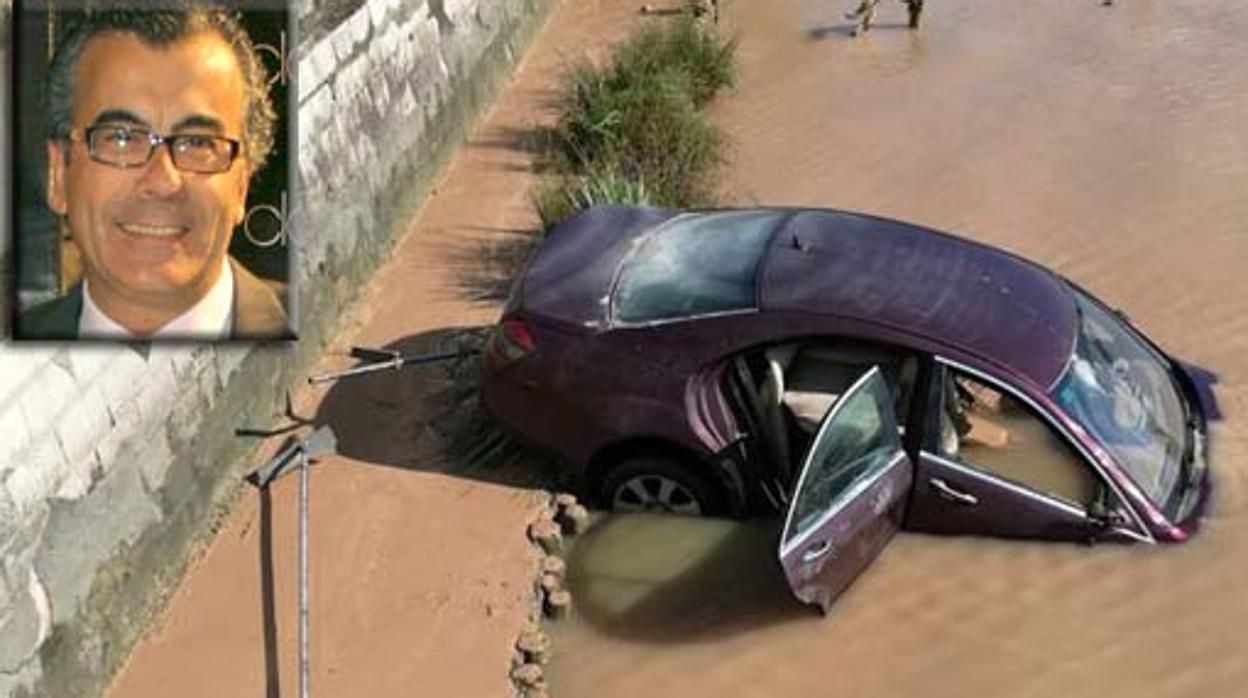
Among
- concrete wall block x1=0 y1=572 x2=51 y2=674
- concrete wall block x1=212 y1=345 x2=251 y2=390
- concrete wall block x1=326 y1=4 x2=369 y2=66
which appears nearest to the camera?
concrete wall block x1=0 y1=572 x2=51 y2=674

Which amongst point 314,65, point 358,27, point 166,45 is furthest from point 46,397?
point 358,27

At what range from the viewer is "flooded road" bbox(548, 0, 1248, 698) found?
6383mm

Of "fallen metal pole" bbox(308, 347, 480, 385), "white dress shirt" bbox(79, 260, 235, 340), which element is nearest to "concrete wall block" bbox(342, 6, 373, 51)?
"fallen metal pole" bbox(308, 347, 480, 385)

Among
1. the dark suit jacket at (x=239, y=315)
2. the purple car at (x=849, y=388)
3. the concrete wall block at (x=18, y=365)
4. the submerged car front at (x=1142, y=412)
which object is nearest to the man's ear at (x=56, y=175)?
the dark suit jacket at (x=239, y=315)

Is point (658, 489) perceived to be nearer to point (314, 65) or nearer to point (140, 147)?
point (140, 147)

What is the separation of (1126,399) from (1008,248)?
11.2 feet

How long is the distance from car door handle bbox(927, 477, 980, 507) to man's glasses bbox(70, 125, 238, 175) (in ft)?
11.6

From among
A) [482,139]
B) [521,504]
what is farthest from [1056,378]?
[482,139]

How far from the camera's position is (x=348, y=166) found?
9172 millimetres

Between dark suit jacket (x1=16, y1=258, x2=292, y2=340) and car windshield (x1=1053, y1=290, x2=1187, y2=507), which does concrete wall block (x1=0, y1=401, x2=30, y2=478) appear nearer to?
dark suit jacket (x1=16, y1=258, x2=292, y2=340)

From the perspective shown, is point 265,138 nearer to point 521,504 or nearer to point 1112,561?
point 521,504

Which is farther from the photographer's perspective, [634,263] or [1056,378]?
[634,263]

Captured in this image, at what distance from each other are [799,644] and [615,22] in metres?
9.29

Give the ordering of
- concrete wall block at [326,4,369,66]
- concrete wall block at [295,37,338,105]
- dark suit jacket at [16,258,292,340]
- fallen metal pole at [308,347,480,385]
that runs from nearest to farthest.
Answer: dark suit jacket at [16,258,292,340] < fallen metal pole at [308,347,480,385] < concrete wall block at [295,37,338,105] < concrete wall block at [326,4,369,66]
